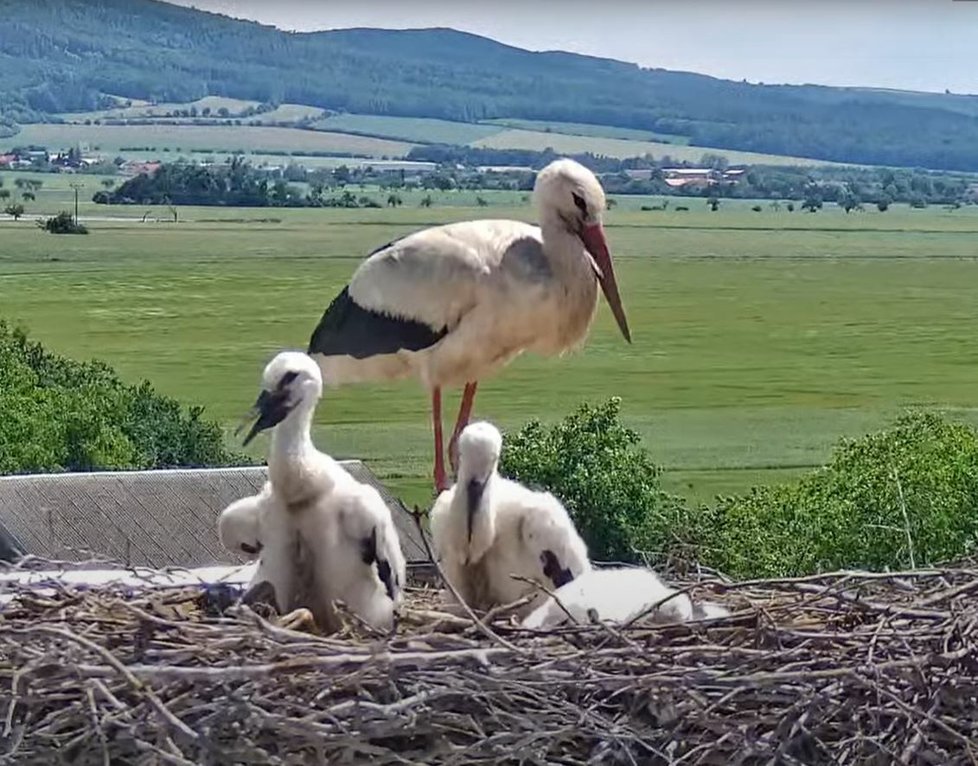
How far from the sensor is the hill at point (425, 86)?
35.0m

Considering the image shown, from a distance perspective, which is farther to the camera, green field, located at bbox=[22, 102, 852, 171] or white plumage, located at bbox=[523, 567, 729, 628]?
green field, located at bbox=[22, 102, 852, 171]

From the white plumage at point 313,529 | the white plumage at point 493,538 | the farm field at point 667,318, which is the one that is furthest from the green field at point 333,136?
the white plumage at point 313,529

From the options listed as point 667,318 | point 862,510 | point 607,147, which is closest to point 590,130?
point 607,147

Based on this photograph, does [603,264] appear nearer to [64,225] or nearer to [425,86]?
[64,225]

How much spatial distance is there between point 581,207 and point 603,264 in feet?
0.59

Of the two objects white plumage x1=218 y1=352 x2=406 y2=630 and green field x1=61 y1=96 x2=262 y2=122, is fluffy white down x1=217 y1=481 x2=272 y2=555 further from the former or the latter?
green field x1=61 y1=96 x2=262 y2=122

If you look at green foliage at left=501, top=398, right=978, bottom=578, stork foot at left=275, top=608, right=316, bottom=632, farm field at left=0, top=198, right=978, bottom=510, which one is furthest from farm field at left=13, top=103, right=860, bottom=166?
stork foot at left=275, top=608, right=316, bottom=632

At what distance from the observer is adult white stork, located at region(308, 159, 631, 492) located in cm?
478

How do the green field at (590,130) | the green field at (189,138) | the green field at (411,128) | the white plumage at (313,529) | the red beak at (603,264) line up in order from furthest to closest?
the green field at (189,138)
the green field at (411,128)
the green field at (590,130)
the red beak at (603,264)
the white plumage at (313,529)

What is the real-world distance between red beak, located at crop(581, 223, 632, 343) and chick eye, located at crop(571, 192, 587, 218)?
0.18ft

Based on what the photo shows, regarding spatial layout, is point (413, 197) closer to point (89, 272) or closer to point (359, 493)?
point (89, 272)

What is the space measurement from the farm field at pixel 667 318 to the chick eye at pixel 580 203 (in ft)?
61.0

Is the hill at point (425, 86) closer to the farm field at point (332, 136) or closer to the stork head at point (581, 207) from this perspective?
the farm field at point (332, 136)

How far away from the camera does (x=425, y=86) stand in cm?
3997
